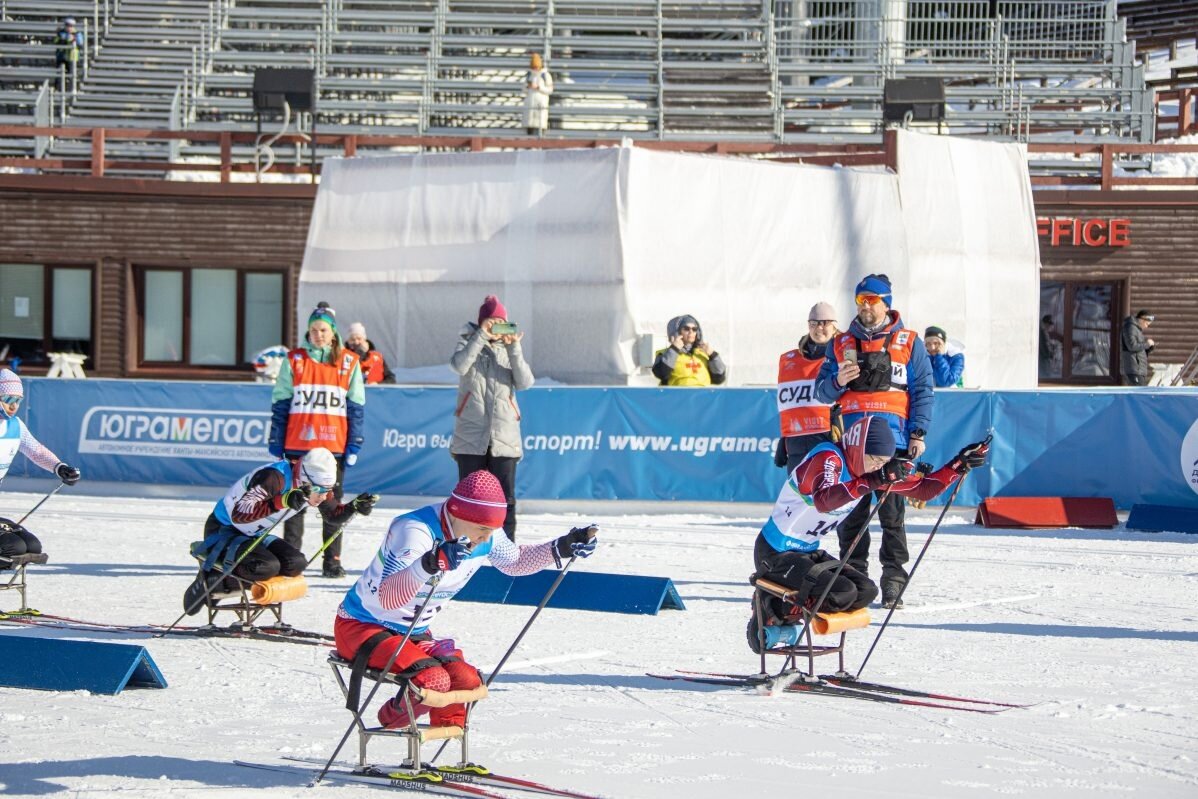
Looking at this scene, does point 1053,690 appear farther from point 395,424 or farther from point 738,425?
point 395,424

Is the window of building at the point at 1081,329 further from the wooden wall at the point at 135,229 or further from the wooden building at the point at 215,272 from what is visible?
the wooden wall at the point at 135,229

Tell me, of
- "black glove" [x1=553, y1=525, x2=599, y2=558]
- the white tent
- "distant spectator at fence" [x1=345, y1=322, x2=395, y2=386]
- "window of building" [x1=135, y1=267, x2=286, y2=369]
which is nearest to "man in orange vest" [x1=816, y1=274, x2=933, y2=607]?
"black glove" [x1=553, y1=525, x2=599, y2=558]

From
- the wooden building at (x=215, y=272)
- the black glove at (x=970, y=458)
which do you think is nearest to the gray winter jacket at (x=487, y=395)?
the black glove at (x=970, y=458)

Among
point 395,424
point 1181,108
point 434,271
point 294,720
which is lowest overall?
point 294,720

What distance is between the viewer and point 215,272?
83.8 ft

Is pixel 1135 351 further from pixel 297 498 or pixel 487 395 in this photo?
pixel 297 498

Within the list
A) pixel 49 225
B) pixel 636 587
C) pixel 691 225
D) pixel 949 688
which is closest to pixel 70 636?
pixel 636 587

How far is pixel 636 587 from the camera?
10133 millimetres

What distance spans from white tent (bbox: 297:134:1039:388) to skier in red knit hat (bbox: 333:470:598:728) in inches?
539

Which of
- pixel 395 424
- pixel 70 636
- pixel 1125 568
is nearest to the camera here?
pixel 70 636

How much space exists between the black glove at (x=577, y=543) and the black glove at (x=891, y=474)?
Answer: 172 centimetres

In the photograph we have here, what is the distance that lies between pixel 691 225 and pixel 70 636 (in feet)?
41.2

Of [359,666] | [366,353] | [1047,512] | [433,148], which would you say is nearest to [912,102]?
[433,148]

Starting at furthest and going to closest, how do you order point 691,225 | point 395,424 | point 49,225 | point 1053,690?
1. point 49,225
2. point 691,225
3. point 395,424
4. point 1053,690
